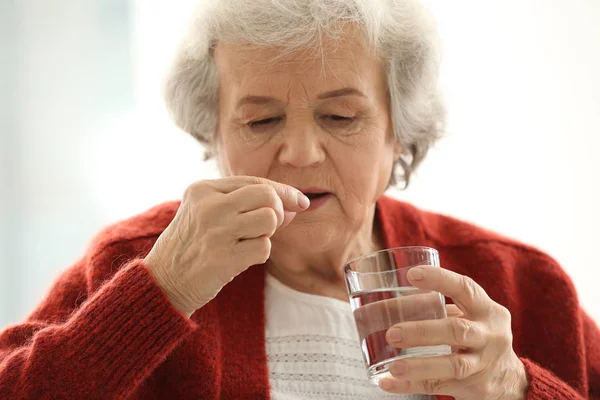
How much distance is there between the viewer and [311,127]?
1684 millimetres

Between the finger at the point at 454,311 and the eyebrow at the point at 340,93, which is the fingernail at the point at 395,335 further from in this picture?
the eyebrow at the point at 340,93

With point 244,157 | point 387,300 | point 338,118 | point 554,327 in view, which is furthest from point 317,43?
point 554,327

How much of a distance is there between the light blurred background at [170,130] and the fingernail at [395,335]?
102 centimetres

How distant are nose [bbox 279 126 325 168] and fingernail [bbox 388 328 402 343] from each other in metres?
0.49

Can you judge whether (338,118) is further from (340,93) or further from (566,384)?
(566,384)

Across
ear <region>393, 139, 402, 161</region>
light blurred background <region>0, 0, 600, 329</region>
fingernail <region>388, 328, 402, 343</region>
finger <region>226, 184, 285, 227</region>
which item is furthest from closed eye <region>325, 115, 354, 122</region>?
fingernail <region>388, 328, 402, 343</region>

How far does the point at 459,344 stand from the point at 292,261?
2.12ft

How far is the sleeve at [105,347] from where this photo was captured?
4.52 feet

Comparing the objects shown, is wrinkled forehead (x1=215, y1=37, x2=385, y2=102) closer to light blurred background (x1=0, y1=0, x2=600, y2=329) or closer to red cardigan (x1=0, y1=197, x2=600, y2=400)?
light blurred background (x1=0, y1=0, x2=600, y2=329)

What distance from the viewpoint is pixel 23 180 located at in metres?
2.93

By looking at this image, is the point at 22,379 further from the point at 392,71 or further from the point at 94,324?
the point at 392,71

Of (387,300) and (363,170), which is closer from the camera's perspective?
(387,300)

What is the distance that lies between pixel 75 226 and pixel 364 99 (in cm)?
176

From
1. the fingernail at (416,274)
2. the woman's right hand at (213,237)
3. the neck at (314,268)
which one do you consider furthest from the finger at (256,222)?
the neck at (314,268)
